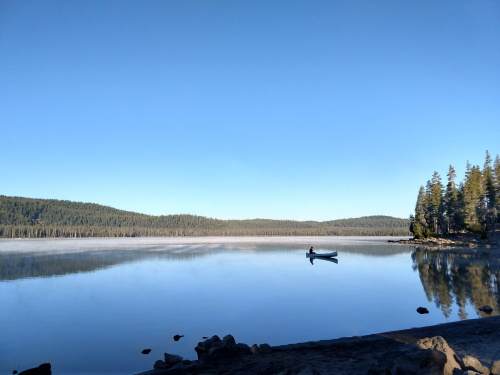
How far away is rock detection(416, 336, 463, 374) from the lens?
8.85m

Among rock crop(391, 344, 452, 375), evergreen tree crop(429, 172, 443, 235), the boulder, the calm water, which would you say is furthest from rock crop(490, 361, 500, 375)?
evergreen tree crop(429, 172, 443, 235)

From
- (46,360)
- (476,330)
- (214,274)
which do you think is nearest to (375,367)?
(476,330)

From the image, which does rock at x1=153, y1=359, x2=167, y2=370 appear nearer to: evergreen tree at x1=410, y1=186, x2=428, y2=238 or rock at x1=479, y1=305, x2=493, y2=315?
rock at x1=479, y1=305, x2=493, y2=315

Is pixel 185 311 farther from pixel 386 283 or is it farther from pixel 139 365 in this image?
pixel 386 283

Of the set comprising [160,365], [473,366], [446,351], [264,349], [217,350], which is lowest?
[160,365]

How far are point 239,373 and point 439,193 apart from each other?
320 feet

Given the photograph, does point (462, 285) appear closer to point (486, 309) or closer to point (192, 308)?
point (486, 309)

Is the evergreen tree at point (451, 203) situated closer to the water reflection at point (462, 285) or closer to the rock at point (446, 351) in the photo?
the water reflection at point (462, 285)

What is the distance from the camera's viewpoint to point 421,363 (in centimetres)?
857

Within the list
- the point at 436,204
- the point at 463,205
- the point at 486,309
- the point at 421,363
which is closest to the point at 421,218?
the point at 436,204

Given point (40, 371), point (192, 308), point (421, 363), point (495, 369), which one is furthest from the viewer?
point (192, 308)

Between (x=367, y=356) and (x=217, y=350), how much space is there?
529cm

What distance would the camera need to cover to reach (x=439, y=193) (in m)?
93.3

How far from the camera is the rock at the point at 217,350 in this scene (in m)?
12.5
